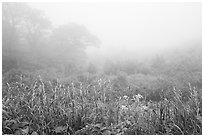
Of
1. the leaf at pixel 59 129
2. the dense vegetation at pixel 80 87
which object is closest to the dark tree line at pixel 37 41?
the dense vegetation at pixel 80 87

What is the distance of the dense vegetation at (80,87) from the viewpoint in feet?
8.94

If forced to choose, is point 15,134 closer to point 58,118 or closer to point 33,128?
point 33,128

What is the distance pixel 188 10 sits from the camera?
2491 cm

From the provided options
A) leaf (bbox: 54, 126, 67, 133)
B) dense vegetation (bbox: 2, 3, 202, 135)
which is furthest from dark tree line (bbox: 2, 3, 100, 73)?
leaf (bbox: 54, 126, 67, 133)

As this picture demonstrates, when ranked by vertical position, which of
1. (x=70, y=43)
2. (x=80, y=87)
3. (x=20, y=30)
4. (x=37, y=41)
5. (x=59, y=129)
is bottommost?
(x=59, y=129)

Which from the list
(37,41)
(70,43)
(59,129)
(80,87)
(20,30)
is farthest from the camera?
(70,43)

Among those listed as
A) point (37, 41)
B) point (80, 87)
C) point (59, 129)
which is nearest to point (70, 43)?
point (37, 41)

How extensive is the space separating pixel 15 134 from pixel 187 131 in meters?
2.51

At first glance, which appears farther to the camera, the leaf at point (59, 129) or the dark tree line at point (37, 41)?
the dark tree line at point (37, 41)

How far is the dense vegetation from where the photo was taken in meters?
2.72

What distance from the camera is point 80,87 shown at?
3418 mm

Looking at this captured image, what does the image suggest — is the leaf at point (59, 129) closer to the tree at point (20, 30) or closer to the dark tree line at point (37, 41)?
the dark tree line at point (37, 41)

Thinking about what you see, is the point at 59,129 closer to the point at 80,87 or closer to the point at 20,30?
the point at 80,87

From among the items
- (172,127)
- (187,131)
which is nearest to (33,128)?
(172,127)
